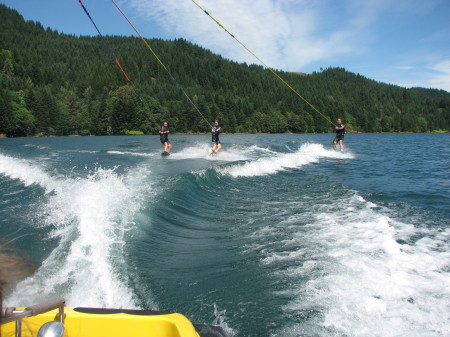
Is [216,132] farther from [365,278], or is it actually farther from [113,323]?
[113,323]

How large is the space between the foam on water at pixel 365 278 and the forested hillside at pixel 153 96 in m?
27.4

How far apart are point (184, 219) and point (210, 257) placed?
7.44ft

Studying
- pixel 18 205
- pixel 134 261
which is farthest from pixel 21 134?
pixel 134 261

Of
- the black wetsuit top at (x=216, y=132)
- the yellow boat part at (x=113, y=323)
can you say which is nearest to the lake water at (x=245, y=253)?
the yellow boat part at (x=113, y=323)

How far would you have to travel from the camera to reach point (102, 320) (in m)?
2.06

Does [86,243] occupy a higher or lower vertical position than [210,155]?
lower

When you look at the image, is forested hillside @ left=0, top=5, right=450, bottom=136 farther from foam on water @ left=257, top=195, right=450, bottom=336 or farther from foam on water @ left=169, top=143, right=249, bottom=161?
foam on water @ left=257, top=195, right=450, bottom=336

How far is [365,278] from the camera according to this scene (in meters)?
3.93

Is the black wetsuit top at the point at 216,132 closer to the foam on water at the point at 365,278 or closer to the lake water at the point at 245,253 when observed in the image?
the lake water at the point at 245,253

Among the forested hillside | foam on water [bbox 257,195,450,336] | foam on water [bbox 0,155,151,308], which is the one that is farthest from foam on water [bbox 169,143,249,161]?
the forested hillside

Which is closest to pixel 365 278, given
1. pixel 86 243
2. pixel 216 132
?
pixel 86 243

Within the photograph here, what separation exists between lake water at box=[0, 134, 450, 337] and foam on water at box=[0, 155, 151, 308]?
21mm

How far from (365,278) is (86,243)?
390 cm

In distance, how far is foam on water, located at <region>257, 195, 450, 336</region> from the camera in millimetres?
3047
